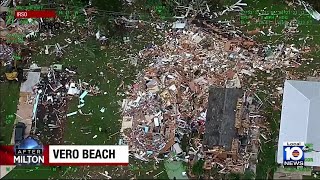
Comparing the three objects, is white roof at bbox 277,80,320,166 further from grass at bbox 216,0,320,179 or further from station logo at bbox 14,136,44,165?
station logo at bbox 14,136,44,165

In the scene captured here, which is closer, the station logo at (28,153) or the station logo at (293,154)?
the station logo at (293,154)

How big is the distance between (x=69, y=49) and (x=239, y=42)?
14.1ft

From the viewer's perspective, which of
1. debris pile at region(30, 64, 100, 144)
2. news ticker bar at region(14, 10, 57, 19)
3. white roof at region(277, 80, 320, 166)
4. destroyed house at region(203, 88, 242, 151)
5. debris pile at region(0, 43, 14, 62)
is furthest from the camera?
news ticker bar at region(14, 10, 57, 19)

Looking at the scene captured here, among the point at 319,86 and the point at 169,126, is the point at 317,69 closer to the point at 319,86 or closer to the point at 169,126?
the point at 319,86

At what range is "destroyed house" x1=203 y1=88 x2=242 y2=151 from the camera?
1245 centimetres

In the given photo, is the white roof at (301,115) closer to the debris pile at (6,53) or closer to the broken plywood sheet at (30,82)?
the broken plywood sheet at (30,82)

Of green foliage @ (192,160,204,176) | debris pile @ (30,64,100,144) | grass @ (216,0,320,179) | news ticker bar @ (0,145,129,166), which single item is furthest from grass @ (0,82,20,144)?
grass @ (216,0,320,179)

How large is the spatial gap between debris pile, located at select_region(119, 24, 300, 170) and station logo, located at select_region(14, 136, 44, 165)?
2015 mm

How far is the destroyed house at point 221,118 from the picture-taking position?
12.4 meters

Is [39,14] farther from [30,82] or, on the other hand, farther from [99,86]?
[99,86]

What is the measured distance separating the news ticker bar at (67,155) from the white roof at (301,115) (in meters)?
3.84

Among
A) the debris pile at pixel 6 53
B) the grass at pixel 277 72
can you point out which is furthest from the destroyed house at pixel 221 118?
the debris pile at pixel 6 53

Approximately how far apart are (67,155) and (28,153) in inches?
37.5

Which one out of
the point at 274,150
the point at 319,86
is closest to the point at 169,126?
the point at 274,150
